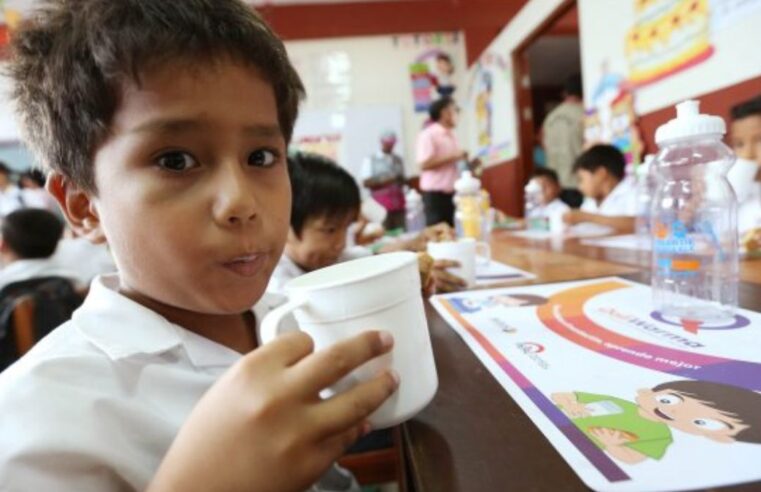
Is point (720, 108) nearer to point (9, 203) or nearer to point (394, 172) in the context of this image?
point (394, 172)

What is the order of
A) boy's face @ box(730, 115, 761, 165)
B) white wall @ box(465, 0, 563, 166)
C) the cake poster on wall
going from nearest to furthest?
boy's face @ box(730, 115, 761, 165)
the cake poster on wall
white wall @ box(465, 0, 563, 166)

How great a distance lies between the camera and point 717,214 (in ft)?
2.25

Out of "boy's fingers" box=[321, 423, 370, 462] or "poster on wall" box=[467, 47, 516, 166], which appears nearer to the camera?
"boy's fingers" box=[321, 423, 370, 462]

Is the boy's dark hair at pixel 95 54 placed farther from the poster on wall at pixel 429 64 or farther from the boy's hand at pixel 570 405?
the poster on wall at pixel 429 64

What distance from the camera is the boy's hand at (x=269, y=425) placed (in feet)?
0.91

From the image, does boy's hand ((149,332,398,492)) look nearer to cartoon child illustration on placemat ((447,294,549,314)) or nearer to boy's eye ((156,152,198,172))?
boy's eye ((156,152,198,172))

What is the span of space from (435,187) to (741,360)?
270 cm

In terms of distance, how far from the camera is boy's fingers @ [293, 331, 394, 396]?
0.93 feet

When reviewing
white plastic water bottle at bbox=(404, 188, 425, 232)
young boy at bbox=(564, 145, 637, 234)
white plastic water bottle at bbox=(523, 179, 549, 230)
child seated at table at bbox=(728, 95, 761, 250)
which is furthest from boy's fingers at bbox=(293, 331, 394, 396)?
white plastic water bottle at bbox=(404, 188, 425, 232)

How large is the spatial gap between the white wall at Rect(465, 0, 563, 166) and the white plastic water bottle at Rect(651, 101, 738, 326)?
9.15 feet

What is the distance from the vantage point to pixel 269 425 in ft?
0.91

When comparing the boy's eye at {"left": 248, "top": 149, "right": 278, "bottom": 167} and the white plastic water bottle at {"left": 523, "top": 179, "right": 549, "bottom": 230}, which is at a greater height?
the boy's eye at {"left": 248, "top": 149, "right": 278, "bottom": 167}

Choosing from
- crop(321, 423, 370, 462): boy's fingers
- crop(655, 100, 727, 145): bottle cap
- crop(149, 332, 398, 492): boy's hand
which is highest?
crop(655, 100, 727, 145): bottle cap

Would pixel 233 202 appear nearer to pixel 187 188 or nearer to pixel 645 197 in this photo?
pixel 187 188
